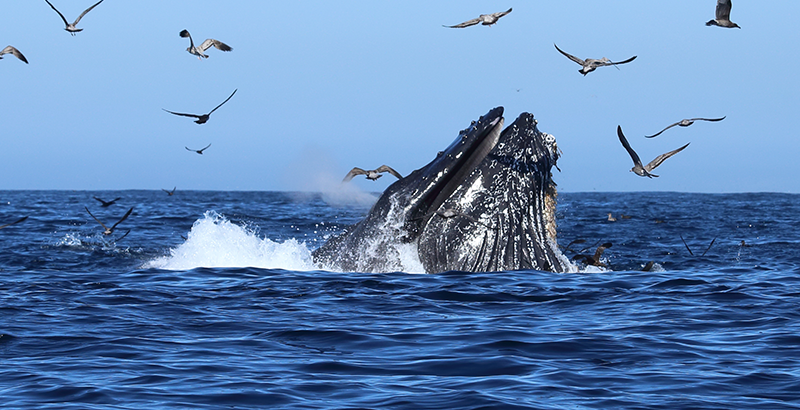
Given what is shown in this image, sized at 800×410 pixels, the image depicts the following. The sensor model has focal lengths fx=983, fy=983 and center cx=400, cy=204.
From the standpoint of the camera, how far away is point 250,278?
41.0ft

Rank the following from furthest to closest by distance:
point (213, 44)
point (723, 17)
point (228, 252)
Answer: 1. point (213, 44)
2. point (228, 252)
3. point (723, 17)

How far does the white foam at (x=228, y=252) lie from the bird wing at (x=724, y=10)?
20.2 ft

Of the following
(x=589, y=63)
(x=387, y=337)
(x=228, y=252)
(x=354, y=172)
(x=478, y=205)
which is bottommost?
(x=387, y=337)

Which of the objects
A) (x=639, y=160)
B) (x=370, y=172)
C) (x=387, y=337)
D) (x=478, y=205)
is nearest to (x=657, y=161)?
(x=639, y=160)

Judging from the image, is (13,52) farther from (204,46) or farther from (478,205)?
(478,205)

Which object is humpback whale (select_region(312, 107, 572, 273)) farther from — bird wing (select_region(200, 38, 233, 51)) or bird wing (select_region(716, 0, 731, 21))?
bird wing (select_region(200, 38, 233, 51))

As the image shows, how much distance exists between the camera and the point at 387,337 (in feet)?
28.8

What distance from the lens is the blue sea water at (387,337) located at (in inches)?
268

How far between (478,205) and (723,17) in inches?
152

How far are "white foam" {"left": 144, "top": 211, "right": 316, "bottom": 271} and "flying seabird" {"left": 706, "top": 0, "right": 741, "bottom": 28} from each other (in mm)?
6083

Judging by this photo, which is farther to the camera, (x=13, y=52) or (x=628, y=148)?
(x=13, y=52)

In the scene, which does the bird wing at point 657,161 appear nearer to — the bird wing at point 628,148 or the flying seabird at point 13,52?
the bird wing at point 628,148

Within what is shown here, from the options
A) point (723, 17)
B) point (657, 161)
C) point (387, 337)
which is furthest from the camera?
point (657, 161)

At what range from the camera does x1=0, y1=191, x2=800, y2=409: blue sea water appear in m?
6.80
